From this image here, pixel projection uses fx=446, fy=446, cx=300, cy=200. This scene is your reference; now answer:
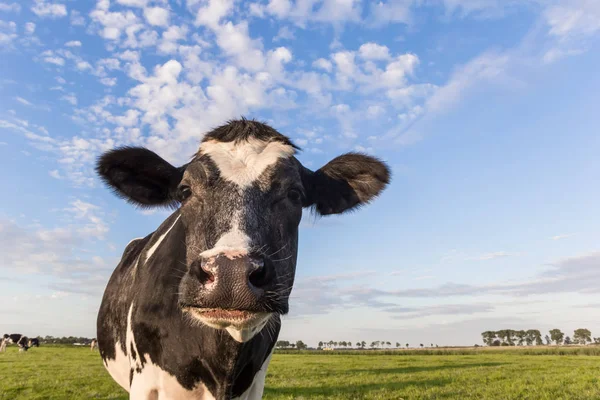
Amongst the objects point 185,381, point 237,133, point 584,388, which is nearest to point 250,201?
point 237,133

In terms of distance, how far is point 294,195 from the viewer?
13.8ft

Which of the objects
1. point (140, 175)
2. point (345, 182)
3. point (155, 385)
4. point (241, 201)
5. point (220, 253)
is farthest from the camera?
point (345, 182)

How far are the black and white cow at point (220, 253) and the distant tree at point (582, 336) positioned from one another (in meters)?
199

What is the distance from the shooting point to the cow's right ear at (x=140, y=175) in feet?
15.9

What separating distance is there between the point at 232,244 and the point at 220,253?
0.12 meters

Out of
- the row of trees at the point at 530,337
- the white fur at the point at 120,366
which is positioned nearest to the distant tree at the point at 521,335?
the row of trees at the point at 530,337

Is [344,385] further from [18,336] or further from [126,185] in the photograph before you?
[18,336]

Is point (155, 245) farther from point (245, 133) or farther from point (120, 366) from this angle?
point (245, 133)

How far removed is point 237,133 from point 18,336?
5972 centimetres

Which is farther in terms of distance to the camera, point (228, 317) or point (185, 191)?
point (185, 191)

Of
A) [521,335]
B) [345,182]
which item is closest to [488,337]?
[521,335]

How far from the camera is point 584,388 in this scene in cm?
1509

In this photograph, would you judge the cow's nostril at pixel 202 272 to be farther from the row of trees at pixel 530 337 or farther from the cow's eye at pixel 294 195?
the row of trees at pixel 530 337

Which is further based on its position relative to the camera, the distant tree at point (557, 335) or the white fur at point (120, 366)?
the distant tree at point (557, 335)
